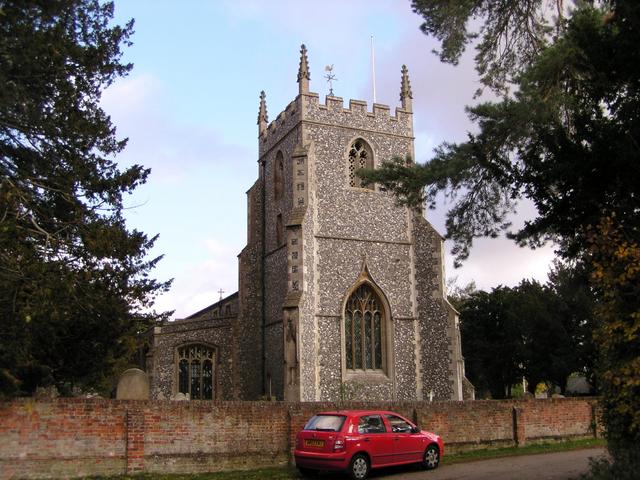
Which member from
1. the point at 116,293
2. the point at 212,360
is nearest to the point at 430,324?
the point at 212,360

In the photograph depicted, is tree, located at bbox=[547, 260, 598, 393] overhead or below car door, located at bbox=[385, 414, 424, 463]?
overhead

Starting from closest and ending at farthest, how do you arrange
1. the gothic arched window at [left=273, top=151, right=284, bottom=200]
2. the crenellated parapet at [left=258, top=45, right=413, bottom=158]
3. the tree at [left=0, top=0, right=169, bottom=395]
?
the tree at [left=0, top=0, right=169, bottom=395] < the crenellated parapet at [left=258, top=45, right=413, bottom=158] < the gothic arched window at [left=273, top=151, right=284, bottom=200]

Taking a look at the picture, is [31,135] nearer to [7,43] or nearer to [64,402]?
[7,43]

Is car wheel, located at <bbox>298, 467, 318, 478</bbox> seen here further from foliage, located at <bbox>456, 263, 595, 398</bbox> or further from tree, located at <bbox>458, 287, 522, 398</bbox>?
tree, located at <bbox>458, 287, 522, 398</bbox>

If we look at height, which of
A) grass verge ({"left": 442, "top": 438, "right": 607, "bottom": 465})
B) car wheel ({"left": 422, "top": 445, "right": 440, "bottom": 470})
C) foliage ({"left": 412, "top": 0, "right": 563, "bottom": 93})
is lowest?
grass verge ({"left": 442, "top": 438, "right": 607, "bottom": 465})

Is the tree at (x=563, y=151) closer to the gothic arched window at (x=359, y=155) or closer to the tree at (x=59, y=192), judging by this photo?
the tree at (x=59, y=192)

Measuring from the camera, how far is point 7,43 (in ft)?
37.3

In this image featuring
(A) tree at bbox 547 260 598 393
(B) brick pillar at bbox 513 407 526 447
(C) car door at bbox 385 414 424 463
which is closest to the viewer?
(C) car door at bbox 385 414 424 463

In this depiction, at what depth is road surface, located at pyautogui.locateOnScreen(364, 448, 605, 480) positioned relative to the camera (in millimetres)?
12734

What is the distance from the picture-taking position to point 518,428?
17719 mm

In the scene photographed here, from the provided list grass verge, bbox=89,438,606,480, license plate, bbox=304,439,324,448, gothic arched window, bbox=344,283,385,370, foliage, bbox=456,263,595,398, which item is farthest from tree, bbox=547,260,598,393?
license plate, bbox=304,439,324,448

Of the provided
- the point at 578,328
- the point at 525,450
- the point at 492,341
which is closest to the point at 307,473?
the point at 525,450

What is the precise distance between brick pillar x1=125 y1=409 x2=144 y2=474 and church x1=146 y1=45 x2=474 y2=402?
31.2ft

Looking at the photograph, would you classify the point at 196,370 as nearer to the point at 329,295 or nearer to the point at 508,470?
the point at 329,295
